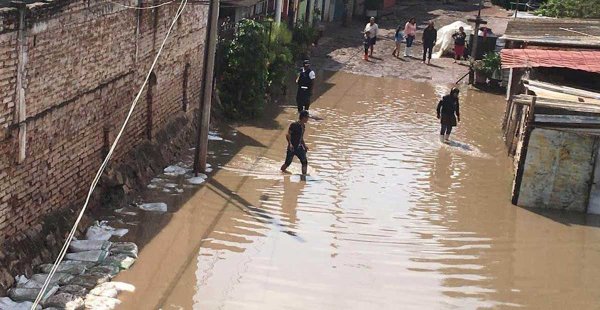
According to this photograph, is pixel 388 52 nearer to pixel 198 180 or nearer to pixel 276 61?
pixel 276 61

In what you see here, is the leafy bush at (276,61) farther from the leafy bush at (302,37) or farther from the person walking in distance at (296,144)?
the person walking in distance at (296,144)

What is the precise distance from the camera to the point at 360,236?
12.6 meters

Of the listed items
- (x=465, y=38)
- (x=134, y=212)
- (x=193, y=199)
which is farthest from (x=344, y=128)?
(x=465, y=38)

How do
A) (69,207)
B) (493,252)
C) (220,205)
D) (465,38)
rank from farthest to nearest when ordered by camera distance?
(465,38)
(220,205)
(493,252)
(69,207)

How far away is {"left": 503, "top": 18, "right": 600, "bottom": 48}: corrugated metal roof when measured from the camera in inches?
756

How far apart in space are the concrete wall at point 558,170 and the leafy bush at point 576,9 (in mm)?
14980

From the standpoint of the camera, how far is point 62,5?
1074 cm

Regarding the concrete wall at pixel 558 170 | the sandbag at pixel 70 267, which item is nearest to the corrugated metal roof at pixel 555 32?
the concrete wall at pixel 558 170

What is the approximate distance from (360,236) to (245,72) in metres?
7.38

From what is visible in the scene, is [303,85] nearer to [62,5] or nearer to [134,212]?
[134,212]

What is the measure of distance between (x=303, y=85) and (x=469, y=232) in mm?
7399

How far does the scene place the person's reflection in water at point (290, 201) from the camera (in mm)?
12945

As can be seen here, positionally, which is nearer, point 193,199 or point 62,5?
point 62,5

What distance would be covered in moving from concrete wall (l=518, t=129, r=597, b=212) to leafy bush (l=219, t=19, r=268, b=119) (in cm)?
690
